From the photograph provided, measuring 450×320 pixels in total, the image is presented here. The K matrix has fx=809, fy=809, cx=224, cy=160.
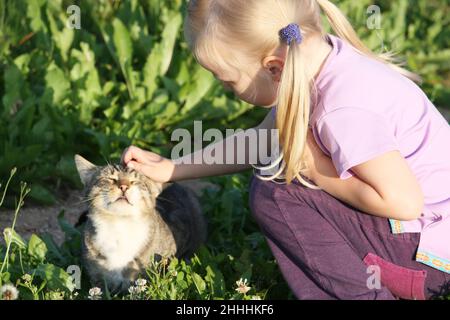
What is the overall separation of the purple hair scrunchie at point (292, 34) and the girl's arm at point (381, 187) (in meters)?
0.35

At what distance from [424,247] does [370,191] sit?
326 mm

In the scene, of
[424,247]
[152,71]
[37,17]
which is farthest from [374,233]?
[37,17]

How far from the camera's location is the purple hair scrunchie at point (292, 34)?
262 cm

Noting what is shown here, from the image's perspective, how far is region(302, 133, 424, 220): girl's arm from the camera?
256 cm

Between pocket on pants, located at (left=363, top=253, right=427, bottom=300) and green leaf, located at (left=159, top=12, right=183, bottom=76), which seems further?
green leaf, located at (left=159, top=12, right=183, bottom=76)

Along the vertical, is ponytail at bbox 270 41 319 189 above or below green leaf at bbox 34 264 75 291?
above

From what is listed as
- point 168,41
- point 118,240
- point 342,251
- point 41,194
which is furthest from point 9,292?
point 168,41

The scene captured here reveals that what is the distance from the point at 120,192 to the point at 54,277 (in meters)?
0.41

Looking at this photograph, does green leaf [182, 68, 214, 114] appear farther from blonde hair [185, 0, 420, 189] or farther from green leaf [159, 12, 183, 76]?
blonde hair [185, 0, 420, 189]

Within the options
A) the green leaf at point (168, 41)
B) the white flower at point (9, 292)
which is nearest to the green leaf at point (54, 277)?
the white flower at point (9, 292)

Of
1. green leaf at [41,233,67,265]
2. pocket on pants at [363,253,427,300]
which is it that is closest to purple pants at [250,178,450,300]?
pocket on pants at [363,253,427,300]

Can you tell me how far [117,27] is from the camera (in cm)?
500

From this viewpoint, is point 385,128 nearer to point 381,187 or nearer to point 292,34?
point 381,187

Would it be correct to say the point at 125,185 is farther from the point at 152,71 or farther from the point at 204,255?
the point at 152,71
